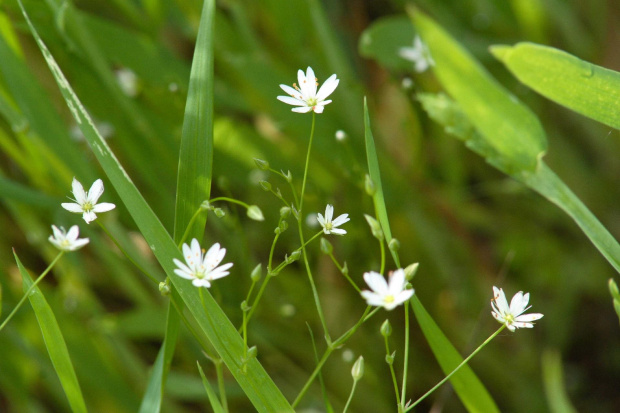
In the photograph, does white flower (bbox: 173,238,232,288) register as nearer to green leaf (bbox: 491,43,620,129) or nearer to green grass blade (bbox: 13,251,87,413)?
green grass blade (bbox: 13,251,87,413)

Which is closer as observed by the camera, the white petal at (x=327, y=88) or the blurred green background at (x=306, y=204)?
the white petal at (x=327, y=88)

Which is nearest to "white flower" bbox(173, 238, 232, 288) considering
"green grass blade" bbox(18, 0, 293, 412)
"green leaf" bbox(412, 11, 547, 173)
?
"green grass blade" bbox(18, 0, 293, 412)

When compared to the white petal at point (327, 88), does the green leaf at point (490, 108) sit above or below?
below

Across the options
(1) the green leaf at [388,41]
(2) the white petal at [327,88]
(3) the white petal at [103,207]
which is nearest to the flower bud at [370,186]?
(2) the white petal at [327,88]

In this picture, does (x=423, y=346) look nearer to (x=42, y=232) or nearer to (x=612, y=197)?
(x=612, y=197)

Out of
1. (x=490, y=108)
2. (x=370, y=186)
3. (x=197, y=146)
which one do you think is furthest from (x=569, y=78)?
(x=197, y=146)

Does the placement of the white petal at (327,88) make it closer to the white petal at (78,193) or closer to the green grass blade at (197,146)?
the green grass blade at (197,146)

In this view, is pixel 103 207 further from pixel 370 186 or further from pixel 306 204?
pixel 306 204
